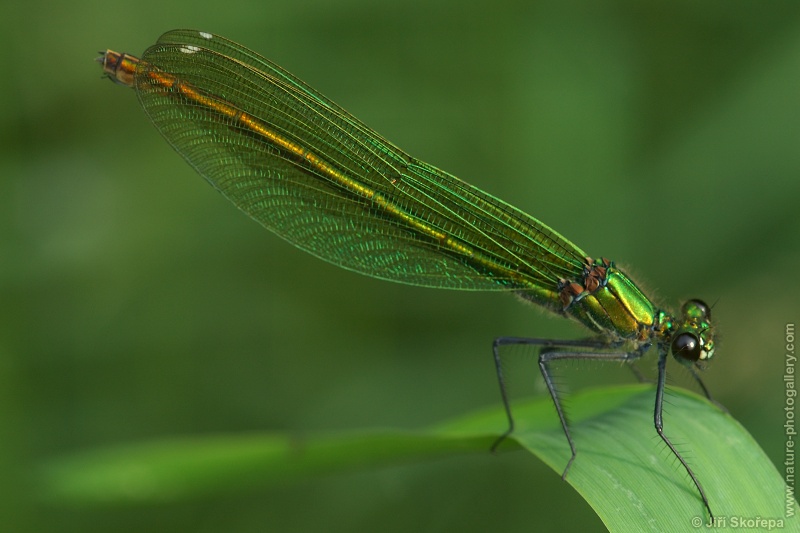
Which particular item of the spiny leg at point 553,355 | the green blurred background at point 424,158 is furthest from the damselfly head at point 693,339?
the green blurred background at point 424,158

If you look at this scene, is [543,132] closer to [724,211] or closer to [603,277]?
[724,211]

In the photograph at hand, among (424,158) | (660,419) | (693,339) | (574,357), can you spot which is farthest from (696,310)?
(424,158)

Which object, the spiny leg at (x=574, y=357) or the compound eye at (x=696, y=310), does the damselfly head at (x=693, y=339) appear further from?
the spiny leg at (x=574, y=357)

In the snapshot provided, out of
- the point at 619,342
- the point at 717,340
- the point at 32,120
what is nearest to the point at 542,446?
the point at 619,342

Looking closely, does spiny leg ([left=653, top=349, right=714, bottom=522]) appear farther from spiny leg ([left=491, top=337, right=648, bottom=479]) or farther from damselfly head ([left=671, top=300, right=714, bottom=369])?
spiny leg ([left=491, top=337, right=648, bottom=479])

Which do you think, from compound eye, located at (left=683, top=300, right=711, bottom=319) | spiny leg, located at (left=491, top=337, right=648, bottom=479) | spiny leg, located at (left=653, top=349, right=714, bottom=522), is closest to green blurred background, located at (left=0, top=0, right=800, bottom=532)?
compound eye, located at (left=683, top=300, right=711, bottom=319)

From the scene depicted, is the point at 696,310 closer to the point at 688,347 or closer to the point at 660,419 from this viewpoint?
the point at 688,347
